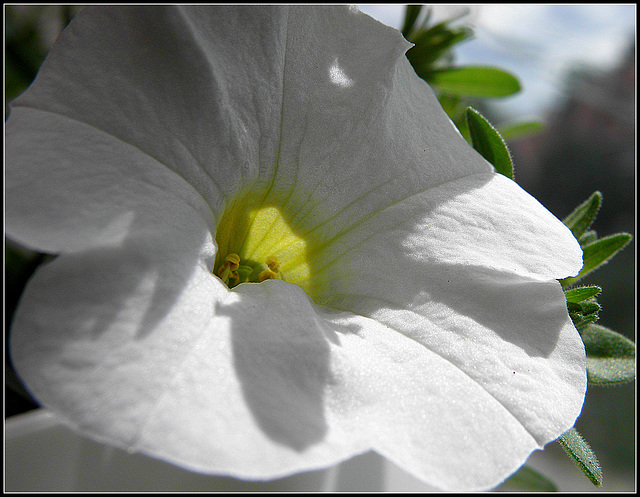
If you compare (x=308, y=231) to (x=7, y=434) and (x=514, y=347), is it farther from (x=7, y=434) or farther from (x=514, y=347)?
(x=7, y=434)

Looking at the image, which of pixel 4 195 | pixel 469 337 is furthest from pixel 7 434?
pixel 469 337

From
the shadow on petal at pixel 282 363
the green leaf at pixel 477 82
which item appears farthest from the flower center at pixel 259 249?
the green leaf at pixel 477 82

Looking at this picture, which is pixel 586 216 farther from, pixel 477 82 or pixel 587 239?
pixel 477 82

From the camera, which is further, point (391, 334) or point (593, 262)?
point (593, 262)

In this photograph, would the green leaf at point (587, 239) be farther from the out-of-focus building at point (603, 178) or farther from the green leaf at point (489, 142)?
the out-of-focus building at point (603, 178)

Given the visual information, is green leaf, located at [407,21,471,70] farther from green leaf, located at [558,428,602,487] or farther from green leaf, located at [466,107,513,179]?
green leaf, located at [558,428,602,487]

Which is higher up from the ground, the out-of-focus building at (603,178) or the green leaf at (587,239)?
the green leaf at (587,239)

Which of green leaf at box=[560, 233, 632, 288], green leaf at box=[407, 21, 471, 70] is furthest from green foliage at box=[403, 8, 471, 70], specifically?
green leaf at box=[560, 233, 632, 288]

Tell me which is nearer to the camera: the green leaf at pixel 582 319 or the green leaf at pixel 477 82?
the green leaf at pixel 582 319
